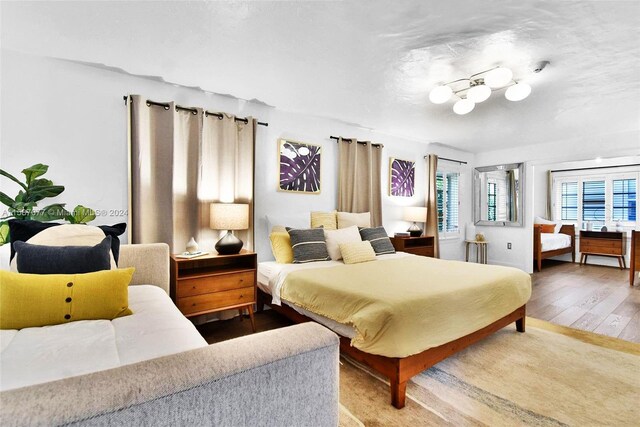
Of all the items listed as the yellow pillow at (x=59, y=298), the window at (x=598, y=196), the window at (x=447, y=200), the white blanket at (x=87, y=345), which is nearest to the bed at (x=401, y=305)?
the white blanket at (x=87, y=345)

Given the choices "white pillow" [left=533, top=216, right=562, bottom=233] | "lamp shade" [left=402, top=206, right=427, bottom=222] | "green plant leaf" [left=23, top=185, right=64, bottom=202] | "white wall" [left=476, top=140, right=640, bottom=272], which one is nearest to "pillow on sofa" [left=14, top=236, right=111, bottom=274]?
"green plant leaf" [left=23, top=185, right=64, bottom=202]

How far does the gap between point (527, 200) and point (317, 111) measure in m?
4.48

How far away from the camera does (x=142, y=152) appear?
2820 mm

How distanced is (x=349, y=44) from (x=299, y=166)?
184 cm

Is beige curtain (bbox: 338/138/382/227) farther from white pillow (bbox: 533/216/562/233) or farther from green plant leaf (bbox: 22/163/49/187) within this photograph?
white pillow (bbox: 533/216/562/233)

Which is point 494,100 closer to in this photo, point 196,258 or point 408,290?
point 408,290

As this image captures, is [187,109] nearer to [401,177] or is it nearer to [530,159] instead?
[401,177]

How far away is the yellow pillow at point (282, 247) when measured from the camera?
3176mm

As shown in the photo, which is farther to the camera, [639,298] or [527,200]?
[527,200]

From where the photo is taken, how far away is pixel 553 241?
6066mm

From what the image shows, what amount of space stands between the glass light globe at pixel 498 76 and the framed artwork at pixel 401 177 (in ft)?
7.84

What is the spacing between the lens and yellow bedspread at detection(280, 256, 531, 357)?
178 centimetres

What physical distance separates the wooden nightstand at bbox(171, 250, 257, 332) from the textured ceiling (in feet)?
5.64

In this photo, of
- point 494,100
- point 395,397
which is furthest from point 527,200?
point 395,397
